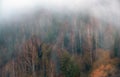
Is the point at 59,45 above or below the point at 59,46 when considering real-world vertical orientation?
above

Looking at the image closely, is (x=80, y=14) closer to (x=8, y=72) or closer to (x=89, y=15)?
(x=89, y=15)

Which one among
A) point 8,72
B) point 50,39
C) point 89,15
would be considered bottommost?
point 8,72

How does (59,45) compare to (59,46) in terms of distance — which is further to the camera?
(59,45)

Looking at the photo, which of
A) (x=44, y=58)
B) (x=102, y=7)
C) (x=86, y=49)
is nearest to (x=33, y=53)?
(x=44, y=58)

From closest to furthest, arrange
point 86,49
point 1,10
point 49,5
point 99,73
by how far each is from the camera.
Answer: point 99,73
point 86,49
point 49,5
point 1,10
